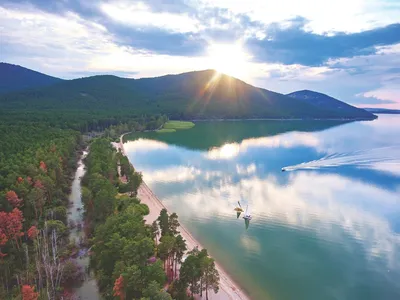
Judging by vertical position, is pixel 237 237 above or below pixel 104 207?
below

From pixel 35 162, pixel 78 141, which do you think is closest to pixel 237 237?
pixel 35 162

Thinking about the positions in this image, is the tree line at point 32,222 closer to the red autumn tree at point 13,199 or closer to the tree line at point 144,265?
the red autumn tree at point 13,199

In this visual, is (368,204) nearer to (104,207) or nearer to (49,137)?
(104,207)

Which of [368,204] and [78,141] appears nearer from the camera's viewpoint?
[368,204]

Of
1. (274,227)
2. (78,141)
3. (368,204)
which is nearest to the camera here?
(274,227)

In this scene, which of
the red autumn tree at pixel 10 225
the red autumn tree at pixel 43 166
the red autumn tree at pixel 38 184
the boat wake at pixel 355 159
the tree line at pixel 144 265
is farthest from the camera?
the boat wake at pixel 355 159

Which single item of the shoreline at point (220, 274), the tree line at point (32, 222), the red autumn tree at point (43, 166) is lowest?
the shoreline at point (220, 274)

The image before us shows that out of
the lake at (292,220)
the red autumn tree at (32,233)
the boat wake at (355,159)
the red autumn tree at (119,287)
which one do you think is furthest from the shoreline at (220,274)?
the boat wake at (355,159)
